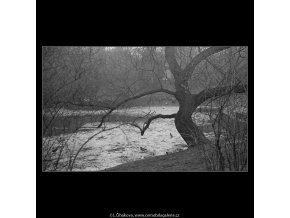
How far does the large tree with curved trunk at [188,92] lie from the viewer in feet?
9.50

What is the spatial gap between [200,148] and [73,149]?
110 cm

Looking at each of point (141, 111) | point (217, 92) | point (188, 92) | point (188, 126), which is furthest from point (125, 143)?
point (217, 92)

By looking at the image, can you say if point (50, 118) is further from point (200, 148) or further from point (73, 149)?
point (200, 148)

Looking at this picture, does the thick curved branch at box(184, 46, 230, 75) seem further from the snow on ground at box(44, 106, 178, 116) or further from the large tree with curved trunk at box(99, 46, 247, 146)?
the snow on ground at box(44, 106, 178, 116)

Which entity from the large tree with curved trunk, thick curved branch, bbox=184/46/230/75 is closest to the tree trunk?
the large tree with curved trunk

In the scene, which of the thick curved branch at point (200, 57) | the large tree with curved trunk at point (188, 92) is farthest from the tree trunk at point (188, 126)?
the thick curved branch at point (200, 57)

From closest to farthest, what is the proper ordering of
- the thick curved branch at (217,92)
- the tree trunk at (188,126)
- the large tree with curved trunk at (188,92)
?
the thick curved branch at (217,92), the large tree with curved trunk at (188,92), the tree trunk at (188,126)

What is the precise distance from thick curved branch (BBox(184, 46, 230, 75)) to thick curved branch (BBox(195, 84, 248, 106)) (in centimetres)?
30

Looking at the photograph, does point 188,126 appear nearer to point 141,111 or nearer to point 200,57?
point 141,111

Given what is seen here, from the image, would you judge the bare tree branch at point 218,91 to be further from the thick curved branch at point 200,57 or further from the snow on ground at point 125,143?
the thick curved branch at point 200,57

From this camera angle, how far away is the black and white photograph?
278 centimetres

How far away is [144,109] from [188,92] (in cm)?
47

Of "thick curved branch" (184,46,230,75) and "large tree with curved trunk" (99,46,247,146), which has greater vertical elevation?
"thick curved branch" (184,46,230,75)

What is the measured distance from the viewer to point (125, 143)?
310 cm
